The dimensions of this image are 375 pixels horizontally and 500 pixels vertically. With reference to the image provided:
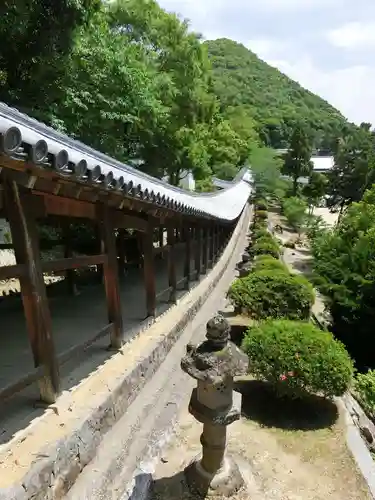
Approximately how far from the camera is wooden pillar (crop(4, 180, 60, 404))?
3.92 meters

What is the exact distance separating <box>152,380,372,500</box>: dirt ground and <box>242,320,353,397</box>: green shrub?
1.33ft

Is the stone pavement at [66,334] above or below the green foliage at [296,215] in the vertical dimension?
above

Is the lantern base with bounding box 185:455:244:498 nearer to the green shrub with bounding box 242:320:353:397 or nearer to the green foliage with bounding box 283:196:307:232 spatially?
the green shrub with bounding box 242:320:353:397

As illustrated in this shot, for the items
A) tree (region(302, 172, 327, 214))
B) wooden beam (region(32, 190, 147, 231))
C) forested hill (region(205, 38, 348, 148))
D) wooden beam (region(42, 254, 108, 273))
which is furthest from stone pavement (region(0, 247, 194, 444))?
forested hill (region(205, 38, 348, 148))

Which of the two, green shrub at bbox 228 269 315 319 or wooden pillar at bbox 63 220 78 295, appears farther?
green shrub at bbox 228 269 315 319

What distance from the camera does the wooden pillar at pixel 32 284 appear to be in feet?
12.9

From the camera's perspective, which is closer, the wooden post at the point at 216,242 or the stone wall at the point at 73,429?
the stone wall at the point at 73,429

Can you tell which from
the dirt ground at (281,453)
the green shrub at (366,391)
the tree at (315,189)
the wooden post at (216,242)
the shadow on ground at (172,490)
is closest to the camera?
the shadow on ground at (172,490)

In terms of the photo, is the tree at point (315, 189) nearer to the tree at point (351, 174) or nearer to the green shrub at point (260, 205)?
→ the tree at point (351, 174)

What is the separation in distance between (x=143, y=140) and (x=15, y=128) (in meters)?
17.4

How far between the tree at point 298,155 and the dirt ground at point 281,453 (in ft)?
167

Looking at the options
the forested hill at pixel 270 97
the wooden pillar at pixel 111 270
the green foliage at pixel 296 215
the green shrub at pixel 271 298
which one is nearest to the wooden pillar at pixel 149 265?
the wooden pillar at pixel 111 270

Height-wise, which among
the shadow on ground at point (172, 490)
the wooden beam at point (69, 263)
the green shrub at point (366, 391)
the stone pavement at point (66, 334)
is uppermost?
the wooden beam at point (69, 263)

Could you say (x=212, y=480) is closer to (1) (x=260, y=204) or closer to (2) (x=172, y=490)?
(2) (x=172, y=490)
